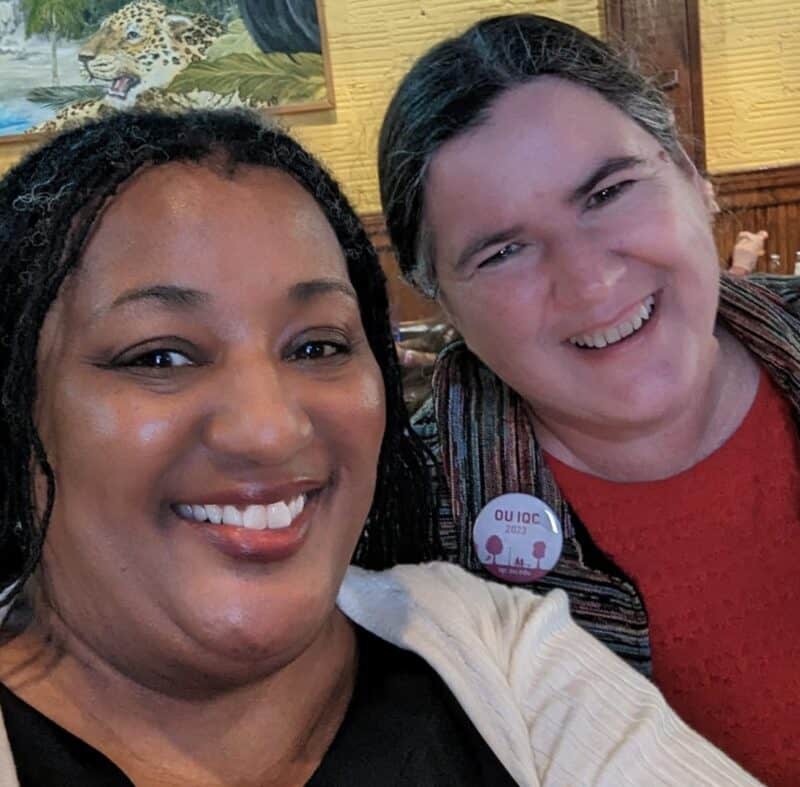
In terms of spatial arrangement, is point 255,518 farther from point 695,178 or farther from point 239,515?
point 695,178

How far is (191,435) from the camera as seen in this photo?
80 centimetres

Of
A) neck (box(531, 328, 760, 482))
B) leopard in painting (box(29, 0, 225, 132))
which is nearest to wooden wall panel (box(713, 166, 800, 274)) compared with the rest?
leopard in painting (box(29, 0, 225, 132))

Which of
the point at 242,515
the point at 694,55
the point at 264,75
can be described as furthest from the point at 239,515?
→ the point at 694,55

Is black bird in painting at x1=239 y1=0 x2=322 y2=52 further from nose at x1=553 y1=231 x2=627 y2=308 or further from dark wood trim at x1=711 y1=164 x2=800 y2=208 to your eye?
nose at x1=553 y1=231 x2=627 y2=308

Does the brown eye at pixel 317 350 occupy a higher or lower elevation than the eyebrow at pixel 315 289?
lower

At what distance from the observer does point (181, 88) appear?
10.8ft

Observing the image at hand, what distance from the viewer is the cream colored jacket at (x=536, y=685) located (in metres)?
0.96

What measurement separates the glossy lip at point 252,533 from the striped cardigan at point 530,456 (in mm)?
561

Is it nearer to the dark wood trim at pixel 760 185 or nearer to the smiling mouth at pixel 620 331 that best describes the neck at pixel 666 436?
the smiling mouth at pixel 620 331

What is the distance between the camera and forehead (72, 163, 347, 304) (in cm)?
82

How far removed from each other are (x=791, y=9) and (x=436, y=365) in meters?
2.53

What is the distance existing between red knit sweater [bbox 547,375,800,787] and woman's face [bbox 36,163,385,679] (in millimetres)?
629

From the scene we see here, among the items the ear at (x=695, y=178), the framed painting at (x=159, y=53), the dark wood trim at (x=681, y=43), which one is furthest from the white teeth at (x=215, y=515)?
the dark wood trim at (x=681, y=43)

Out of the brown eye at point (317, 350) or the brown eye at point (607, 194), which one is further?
the brown eye at point (607, 194)
